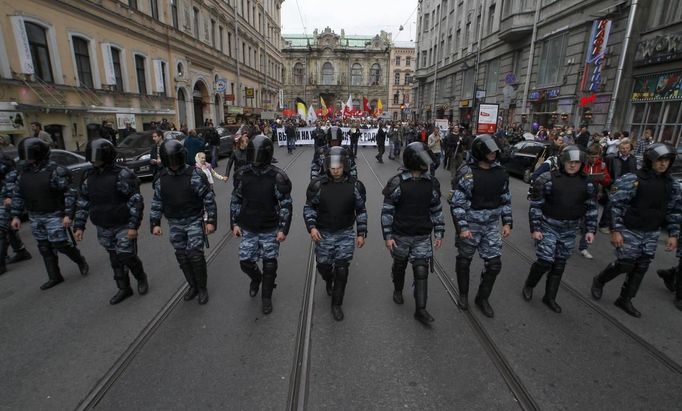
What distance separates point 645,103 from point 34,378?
61.7 ft

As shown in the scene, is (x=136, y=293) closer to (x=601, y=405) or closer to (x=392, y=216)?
(x=392, y=216)

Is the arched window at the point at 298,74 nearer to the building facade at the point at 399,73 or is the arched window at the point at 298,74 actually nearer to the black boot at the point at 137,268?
the building facade at the point at 399,73

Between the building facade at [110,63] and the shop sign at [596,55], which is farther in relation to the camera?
the shop sign at [596,55]

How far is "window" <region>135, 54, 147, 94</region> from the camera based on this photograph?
1906 centimetres

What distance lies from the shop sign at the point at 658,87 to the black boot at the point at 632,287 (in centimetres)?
1254

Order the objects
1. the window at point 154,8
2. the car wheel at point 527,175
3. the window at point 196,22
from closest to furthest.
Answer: the car wheel at point 527,175
the window at point 154,8
the window at point 196,22

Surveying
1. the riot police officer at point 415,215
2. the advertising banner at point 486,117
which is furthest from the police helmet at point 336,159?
the advertising banner at point 486,117

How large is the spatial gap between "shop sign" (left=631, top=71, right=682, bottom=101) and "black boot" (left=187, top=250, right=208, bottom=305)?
16.2m

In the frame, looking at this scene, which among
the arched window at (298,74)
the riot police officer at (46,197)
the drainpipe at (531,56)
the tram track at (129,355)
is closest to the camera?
the tram track at (129,355)

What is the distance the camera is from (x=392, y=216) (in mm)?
3637

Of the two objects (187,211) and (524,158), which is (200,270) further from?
(524,158)

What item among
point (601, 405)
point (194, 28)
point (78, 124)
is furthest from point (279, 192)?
point (194, 28)

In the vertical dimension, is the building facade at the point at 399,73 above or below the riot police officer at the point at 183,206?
above

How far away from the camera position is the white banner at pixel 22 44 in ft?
38.5
